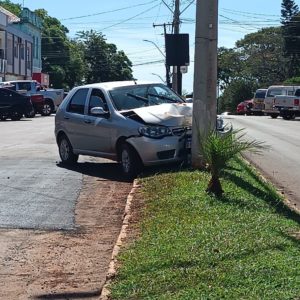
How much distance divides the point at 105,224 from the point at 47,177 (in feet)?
12.7

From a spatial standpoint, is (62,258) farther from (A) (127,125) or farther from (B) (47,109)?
(B) (47,109)

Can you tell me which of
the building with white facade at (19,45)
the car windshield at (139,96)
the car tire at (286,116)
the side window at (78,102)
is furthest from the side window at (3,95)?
the car windshield at (139,96)

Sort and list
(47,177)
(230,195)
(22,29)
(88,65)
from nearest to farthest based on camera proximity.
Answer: (230,195) → (47,177) → (22,29) → (88,65)

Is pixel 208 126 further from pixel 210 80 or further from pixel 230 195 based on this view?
pixel 230 195

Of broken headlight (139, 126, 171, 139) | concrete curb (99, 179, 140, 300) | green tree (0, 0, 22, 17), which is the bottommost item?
concrete curb (99, 179, 140, 300)

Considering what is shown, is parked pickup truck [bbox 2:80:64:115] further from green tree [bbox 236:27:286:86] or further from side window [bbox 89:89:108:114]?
green tree [bbox 236:27:286:86]

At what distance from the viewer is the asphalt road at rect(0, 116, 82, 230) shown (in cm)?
898

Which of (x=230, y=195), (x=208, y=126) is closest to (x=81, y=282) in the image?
(x=230, y=195)

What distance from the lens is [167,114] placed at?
12758 mm

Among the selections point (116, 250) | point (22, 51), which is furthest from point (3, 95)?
point (116, 250)

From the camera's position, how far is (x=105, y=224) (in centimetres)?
896

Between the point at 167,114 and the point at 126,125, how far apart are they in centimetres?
74

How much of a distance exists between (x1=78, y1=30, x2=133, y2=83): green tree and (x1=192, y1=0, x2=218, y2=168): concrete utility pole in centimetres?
8948

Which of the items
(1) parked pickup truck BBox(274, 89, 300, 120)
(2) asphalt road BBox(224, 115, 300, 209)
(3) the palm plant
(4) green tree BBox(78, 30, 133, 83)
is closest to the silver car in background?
(2) asphalt road BBox(224, 115, 300, 209)
